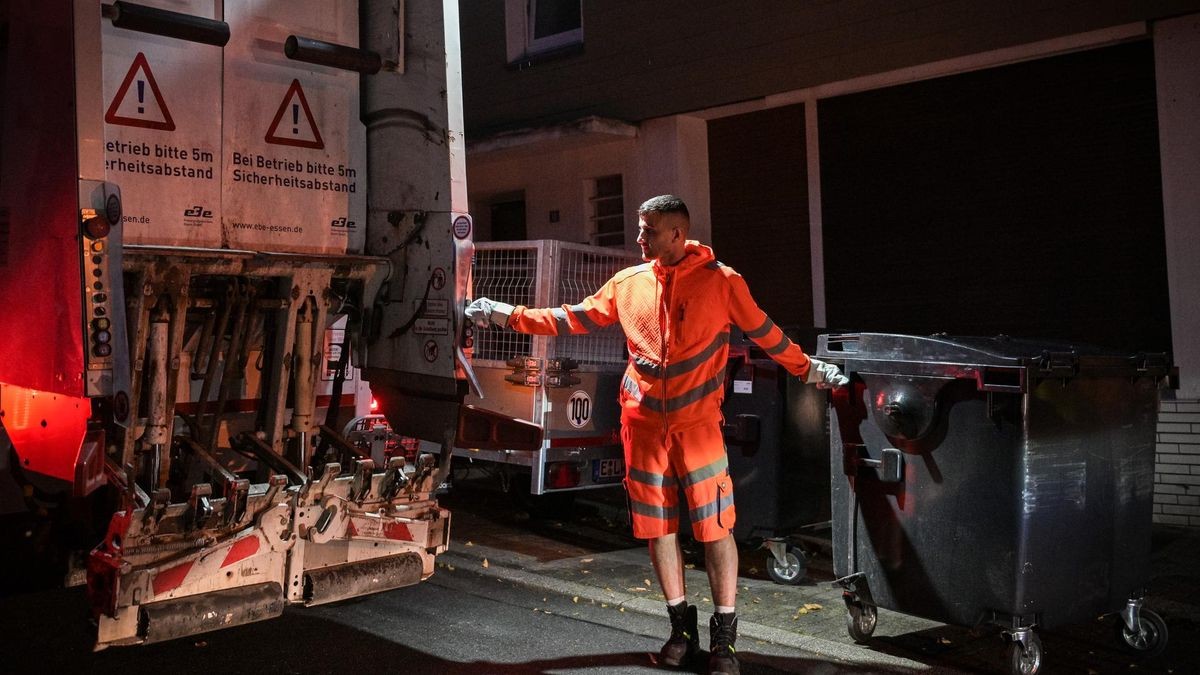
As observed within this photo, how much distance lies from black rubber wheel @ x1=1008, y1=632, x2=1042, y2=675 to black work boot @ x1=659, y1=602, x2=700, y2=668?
1.26 m

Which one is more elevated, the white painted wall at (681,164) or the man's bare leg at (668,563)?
the white painted wall at (681,164)

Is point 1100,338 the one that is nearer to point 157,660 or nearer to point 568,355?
point 568,355

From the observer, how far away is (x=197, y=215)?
4574 millimetres

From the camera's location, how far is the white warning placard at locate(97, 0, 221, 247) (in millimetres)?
4332

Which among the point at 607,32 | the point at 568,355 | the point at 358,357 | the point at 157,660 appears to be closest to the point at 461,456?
the point at 568,355

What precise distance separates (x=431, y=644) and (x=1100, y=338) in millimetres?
5626

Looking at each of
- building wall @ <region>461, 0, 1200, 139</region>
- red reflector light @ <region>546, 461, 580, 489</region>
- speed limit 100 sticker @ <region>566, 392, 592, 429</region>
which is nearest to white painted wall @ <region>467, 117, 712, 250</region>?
building wall @ <region>461, 0, 1200, 139</region>

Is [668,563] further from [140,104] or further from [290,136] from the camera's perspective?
[140,104]

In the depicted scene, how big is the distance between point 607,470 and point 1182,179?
4440 millimetres

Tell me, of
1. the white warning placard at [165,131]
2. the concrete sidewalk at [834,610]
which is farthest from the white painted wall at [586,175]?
the white warning placard at [165,131]

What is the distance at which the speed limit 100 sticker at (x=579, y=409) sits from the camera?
292 inches

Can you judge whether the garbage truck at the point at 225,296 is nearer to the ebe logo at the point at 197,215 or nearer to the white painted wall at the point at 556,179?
the ebe logo at the point at 197,215

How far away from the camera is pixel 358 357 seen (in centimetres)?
544

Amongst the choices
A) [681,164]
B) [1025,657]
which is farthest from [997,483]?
[681,164]
